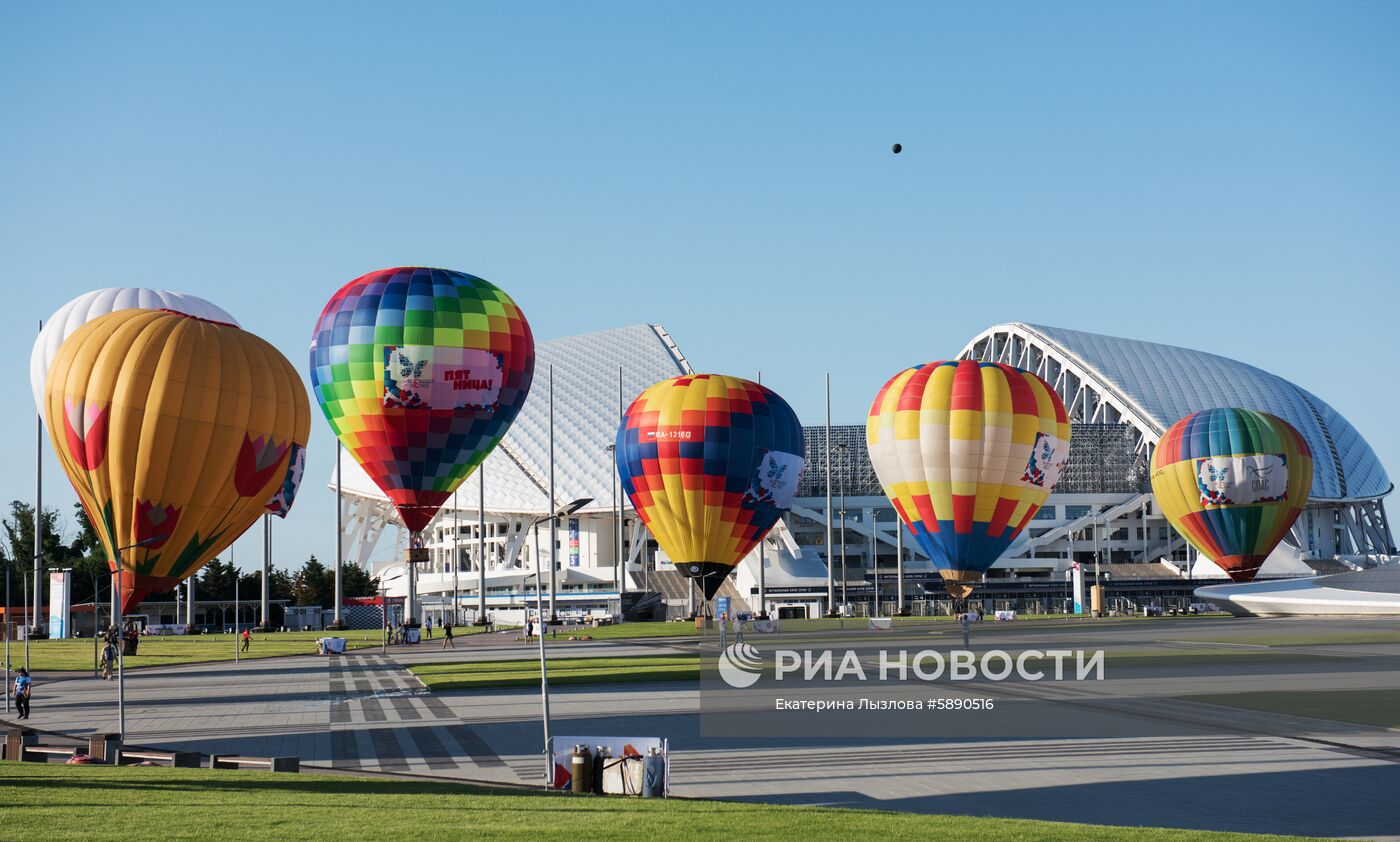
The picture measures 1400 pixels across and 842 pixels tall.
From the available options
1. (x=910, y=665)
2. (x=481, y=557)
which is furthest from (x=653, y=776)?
(x=481, y=557)

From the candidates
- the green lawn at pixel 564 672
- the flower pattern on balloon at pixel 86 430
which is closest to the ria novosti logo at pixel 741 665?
the green lawn at pixel 564 672

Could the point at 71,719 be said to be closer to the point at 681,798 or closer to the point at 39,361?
the point at 681,798

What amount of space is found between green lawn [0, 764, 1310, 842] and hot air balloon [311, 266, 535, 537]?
131 ft

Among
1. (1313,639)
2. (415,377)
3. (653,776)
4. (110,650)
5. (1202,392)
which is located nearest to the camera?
(653,776)

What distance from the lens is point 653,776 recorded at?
2058 centimetres

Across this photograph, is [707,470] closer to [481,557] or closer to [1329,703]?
[1329,703]

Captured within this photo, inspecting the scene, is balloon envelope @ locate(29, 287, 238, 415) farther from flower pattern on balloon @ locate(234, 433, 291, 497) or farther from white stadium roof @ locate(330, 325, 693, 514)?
white stadium roof @ locate(330, 325, 693, 514)

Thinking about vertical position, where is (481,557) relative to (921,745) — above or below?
above

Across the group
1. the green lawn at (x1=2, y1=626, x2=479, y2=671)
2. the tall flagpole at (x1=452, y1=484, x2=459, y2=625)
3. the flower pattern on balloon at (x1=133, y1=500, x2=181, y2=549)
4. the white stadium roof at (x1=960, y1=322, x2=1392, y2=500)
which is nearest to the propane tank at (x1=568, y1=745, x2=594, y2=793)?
the flower pattern on balloon at (x1=133, y1=500, x2=181, y2=549)

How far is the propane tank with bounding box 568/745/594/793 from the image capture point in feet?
68.7

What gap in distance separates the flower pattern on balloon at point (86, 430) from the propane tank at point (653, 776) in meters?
31.5

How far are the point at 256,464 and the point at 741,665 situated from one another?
19.0 m

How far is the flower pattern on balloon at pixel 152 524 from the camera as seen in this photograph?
44.5 metres

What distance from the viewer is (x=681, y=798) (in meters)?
20.7
